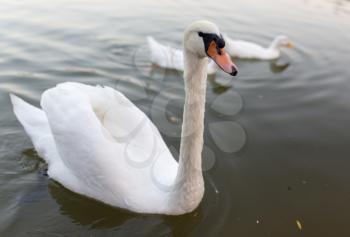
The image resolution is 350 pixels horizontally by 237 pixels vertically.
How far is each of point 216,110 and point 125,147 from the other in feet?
10.1

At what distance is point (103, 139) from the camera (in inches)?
191

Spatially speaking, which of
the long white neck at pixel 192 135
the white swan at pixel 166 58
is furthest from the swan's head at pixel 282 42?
the long white neck at pixel 192 135

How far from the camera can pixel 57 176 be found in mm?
5438

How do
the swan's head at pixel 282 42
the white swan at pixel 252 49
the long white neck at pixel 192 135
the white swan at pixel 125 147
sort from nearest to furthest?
the long white neck at pixel 192 135
the white swan at pixel 125 147
the white swan at pixel 252 49
the swan's head at pixel 282 42

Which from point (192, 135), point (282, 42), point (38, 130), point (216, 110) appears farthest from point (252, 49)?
point (192, 135)

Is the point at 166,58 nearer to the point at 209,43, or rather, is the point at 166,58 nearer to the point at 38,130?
the point at 38,130

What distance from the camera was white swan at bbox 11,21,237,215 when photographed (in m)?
4.41

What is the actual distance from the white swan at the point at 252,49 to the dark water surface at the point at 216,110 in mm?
219

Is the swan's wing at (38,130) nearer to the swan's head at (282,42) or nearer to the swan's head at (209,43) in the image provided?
the swan's head at (209,43)

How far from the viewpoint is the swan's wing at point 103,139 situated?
15.8 feet

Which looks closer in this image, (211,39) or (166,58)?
(211,39)

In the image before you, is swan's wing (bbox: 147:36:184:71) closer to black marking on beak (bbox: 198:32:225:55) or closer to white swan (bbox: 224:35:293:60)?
white swan (bbox: 224:35:293:60)

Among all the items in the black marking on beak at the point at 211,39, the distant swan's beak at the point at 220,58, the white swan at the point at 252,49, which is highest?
the black marking on beak at the point at 211,39

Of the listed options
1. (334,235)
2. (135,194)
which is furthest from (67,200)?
(334,235)
